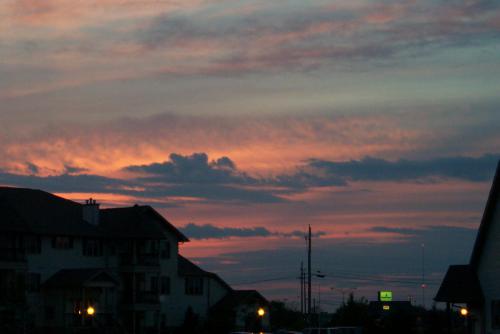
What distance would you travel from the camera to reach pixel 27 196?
3627 inches

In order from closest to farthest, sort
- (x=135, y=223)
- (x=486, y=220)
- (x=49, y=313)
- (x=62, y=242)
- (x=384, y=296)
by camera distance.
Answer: (x=486, y=220), (x=49, y=313), (x=62, y=242), (x=135, y=223), (x=384, y=296)

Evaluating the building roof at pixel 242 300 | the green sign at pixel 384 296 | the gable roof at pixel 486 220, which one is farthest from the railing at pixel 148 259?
the green sign at pixel 384 296

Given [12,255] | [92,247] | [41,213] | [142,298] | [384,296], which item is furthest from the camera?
Answer: [384,296]

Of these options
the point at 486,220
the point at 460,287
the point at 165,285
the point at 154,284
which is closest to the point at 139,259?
the point at 154,284

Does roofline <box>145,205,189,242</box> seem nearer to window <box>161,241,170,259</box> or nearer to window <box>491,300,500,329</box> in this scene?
window <box>161,241,170,259</box>

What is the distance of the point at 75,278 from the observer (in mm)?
85500

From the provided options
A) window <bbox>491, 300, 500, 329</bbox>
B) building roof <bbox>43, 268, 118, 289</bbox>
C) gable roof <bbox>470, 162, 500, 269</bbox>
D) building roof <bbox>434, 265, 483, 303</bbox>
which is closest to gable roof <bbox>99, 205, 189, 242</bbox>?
building roof <bbox>43, 268, 118, 289</bbox>

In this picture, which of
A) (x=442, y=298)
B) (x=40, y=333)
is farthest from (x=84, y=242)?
(x=442, y=298)

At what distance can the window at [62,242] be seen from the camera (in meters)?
88.4

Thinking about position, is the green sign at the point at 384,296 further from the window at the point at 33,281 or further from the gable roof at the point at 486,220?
the gable roof at the point at 486,220

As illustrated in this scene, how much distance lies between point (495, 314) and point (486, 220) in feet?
15.3

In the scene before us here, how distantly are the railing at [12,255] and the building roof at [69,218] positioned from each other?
6.25 feet

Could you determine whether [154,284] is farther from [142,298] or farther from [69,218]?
[69,218]

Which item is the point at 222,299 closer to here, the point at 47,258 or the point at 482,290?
the point at 47,258
